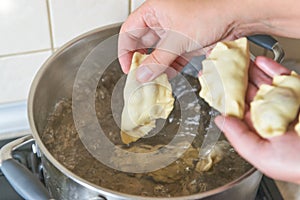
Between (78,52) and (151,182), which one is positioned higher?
(78,52)

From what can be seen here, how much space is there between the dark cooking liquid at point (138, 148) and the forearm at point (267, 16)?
0.16m

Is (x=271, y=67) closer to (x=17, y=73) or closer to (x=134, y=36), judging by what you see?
(x=134, y=36)

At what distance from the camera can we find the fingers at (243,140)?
0.59 meters

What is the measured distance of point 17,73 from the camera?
2.79ft

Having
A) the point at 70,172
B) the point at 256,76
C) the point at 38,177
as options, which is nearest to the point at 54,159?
the point at 70,172

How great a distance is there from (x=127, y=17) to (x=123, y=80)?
0.37 feet

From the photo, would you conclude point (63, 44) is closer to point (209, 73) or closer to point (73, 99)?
point (73, 99)

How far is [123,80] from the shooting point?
2.90ft

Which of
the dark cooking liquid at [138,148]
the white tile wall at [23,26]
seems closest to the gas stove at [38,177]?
the dark cooking liquid at [138,148]

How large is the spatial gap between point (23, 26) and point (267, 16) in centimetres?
37

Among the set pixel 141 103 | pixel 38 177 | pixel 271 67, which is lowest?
pixel 38 177

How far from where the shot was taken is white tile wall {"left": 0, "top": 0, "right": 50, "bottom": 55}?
2.50 ft

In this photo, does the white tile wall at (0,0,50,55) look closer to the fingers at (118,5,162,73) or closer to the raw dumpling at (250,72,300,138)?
the fingers at (118,5,162,73)

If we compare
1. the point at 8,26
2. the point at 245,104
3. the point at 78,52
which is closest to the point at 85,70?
the point at 78,52
